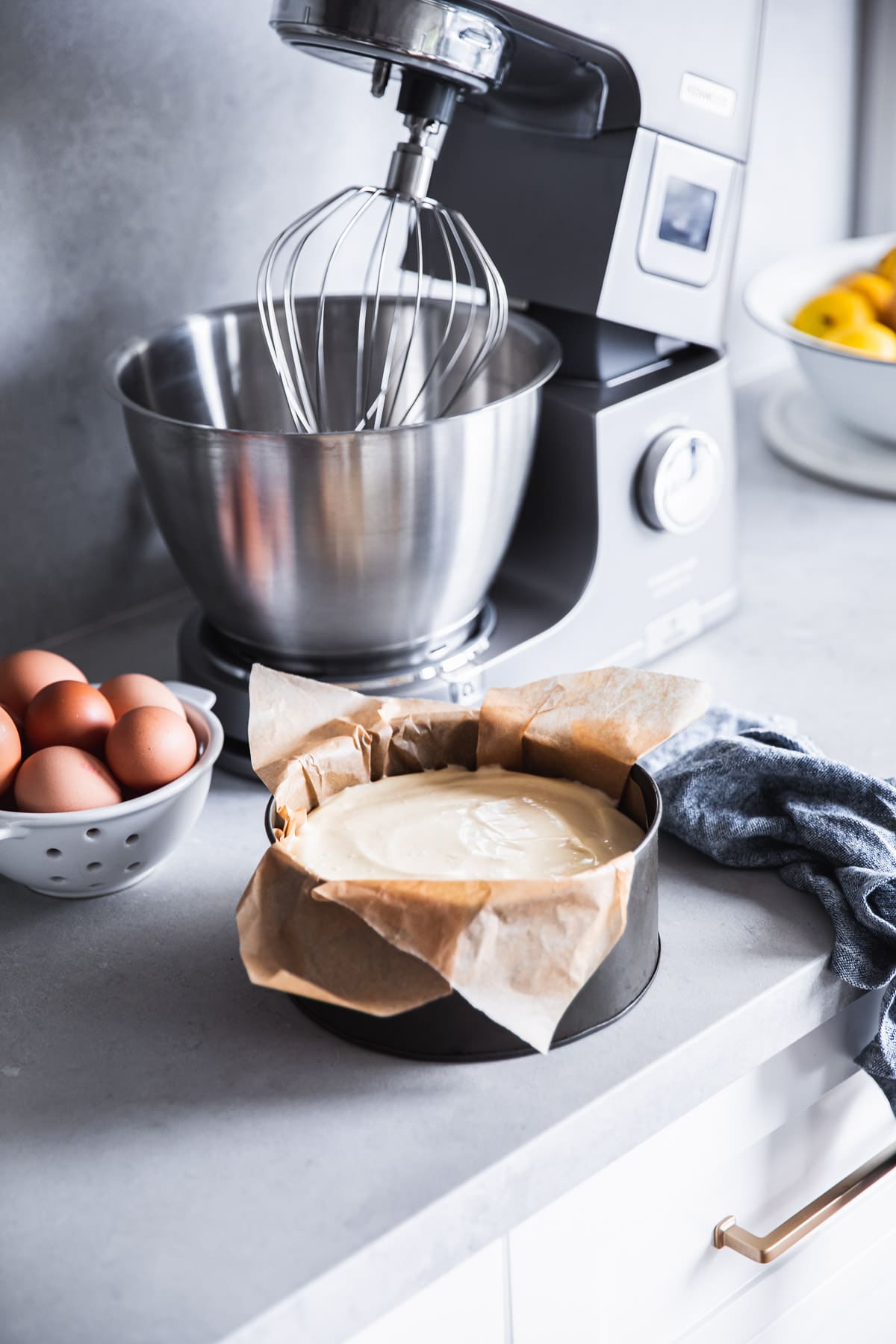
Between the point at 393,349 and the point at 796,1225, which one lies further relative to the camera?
the point at 393,349

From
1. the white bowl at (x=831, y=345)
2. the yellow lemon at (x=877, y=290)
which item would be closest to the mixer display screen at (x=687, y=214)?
the white bowl at (x=831, y=345)

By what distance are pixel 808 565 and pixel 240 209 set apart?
1.46 feet

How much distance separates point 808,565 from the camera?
89 cm

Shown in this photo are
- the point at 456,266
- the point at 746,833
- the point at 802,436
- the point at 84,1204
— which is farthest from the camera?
the point at 802,436

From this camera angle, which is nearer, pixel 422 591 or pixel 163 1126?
pixel 163 1126

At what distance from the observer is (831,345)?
0.92 meters

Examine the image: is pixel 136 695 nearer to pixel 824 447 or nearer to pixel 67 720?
pixel 67 720

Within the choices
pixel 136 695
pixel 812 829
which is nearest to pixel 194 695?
pixel 136 695

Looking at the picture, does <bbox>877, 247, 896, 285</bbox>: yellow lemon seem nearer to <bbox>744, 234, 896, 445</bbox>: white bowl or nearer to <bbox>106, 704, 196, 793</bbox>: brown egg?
<bbox>744, 234, 896, 445</bbox>: white bowl

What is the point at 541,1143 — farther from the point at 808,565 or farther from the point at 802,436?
the point at 802,436

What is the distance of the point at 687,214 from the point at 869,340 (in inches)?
11.1

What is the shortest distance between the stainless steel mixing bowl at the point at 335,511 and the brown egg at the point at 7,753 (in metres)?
0.14

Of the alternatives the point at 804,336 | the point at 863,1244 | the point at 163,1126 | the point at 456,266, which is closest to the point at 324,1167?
the point at 163,1126

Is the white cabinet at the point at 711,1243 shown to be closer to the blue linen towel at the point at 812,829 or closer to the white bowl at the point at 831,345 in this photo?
the blue linen towel at the point at 812,829
